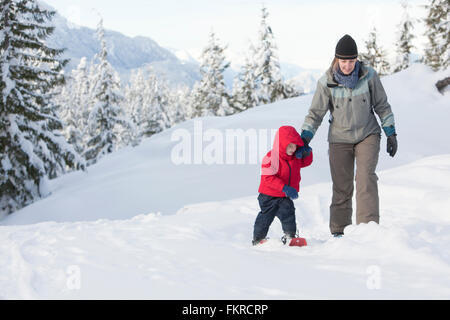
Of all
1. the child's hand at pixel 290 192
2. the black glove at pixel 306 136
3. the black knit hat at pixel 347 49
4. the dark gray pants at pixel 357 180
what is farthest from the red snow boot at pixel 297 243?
the black knit hat at pixel 347 49

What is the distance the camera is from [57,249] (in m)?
4.23

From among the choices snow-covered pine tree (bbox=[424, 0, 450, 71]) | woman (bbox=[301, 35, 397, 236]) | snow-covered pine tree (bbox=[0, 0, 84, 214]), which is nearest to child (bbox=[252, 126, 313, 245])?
woman (bbox=[301, 35, 397, 236])

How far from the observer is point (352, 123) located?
454 cm

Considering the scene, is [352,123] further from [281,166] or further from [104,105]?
[104,105]

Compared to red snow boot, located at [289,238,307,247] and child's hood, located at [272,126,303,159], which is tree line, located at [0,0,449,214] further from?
red snow boot, located at [289,238,307,247]

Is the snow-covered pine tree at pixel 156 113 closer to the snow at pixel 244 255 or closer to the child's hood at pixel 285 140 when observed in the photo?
the snow at pixel 244 255

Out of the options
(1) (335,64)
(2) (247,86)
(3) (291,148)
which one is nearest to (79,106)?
(2) (247,86)

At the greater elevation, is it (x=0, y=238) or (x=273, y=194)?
(x=273, y=194)

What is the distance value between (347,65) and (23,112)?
13.6 meters

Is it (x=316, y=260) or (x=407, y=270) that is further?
(x=316, y=260)

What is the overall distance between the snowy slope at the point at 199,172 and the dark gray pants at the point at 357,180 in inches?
208
